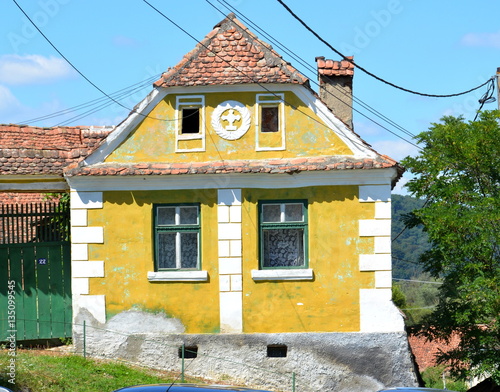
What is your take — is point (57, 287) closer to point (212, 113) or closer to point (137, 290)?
point (137, 290)

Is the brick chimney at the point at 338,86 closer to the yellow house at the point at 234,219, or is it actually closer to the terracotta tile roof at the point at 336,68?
the terracotta tile roof at the point at 336,68

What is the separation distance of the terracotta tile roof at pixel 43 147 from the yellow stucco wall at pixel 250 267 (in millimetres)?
1275

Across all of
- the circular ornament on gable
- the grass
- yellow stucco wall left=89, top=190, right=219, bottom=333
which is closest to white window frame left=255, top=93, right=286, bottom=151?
the circular ornament on gable

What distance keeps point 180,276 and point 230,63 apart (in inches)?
167

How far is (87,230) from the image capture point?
16750mm

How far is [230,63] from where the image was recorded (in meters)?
17.0

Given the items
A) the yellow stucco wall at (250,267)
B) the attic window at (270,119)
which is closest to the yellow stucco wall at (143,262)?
the yellow stucco wall at (250,267)

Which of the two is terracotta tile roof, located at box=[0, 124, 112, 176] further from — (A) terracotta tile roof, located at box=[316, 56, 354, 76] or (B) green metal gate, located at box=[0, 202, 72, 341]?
(A) terracotta tile roof, located at box=[316, 56, 354, 76]

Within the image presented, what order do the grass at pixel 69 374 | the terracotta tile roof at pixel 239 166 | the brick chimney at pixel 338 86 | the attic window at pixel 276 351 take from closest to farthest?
the grass at pixel 69 374 → the terracotta tile roof at pixel 239 166 → the attic window at pixel 276 351 → the brick chimney at pixel 338 86

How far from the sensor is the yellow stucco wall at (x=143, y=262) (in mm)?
16734

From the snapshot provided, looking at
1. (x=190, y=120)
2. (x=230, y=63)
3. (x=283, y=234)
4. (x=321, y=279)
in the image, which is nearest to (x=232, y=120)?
(x=190, y=120)

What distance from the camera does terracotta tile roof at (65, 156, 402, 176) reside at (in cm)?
1638

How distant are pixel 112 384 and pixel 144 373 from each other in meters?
1.38

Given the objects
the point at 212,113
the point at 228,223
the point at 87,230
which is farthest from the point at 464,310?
the point at 87,230
